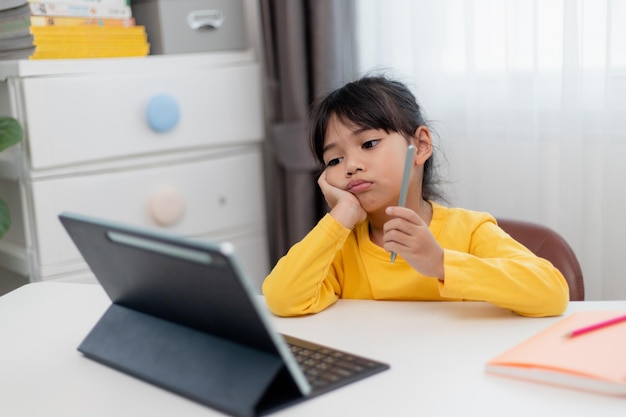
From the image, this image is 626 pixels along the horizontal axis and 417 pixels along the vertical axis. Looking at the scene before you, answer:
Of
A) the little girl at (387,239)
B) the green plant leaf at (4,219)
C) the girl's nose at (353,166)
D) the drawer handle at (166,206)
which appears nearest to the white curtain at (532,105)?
the little girl at (387,239)

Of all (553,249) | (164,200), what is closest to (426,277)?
(553,249)

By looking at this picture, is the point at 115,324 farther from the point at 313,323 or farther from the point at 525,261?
the point at 525,261

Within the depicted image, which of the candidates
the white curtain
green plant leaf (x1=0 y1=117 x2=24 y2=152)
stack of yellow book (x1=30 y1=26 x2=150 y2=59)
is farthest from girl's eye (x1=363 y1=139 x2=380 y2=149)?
stack of yellow book (x1=30 y1=26 x2=150 y2=59)

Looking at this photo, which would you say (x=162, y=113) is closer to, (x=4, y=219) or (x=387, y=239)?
(x=4, y=219)

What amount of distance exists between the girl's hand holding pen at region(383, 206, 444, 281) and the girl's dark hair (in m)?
0.26

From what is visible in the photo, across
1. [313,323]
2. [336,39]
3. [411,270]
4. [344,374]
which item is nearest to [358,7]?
[336,39]

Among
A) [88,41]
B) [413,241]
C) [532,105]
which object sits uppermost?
[88,41]

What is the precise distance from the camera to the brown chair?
1380mm

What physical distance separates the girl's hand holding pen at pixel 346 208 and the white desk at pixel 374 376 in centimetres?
13

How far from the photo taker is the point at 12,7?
198 cm

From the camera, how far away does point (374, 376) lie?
0.88 meters

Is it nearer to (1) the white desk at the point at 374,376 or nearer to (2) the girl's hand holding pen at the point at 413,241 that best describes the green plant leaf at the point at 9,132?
(1) the white desk at the point at 374,376

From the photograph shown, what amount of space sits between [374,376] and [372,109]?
1.88 feet

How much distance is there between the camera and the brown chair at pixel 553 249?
4.53 ft
